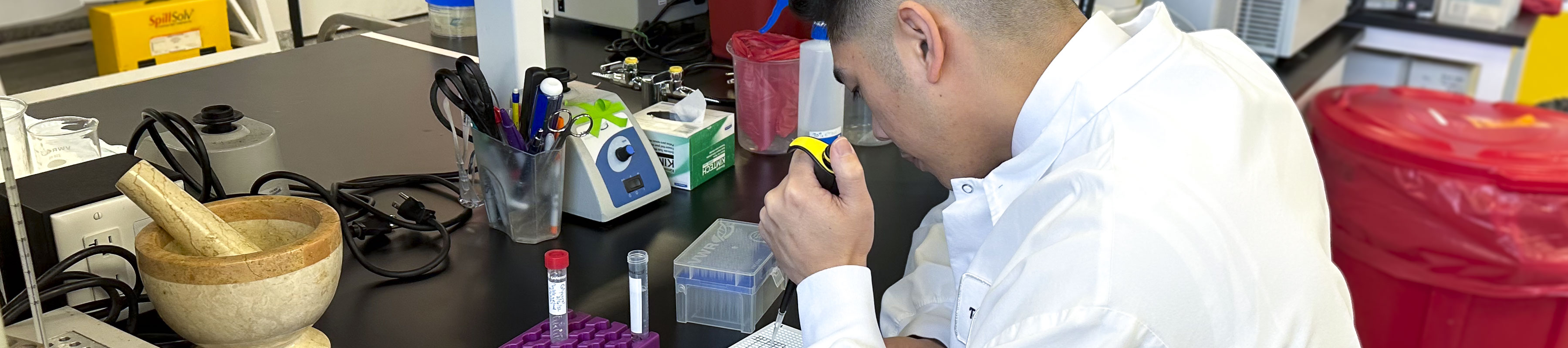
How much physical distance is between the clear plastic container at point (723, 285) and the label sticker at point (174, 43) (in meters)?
2.61

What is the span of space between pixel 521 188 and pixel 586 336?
273 millimetres

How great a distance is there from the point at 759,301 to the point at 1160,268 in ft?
1.39

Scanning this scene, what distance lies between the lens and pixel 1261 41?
255 centimetres

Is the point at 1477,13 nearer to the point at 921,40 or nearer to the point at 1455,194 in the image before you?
the point at 1455,194

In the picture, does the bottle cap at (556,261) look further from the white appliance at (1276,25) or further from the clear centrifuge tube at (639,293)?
the white appliance at (1276,25)

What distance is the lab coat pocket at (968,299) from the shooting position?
91cm

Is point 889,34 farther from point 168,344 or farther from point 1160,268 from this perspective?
point 168,344

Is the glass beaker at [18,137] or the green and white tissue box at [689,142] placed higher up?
the glass beaker at [18,137]

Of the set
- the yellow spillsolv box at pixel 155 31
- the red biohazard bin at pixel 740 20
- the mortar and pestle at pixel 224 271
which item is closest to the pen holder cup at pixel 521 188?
the mortar and pestle at pixel 224 271

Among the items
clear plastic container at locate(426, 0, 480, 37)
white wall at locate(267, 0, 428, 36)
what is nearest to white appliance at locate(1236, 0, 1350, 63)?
clear plastic container at locate(426, 0, 480, 37)

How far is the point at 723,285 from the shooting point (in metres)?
1.03

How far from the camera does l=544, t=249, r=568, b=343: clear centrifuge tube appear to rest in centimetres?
94

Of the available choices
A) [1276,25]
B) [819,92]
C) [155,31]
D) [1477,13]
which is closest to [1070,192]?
[819,92]

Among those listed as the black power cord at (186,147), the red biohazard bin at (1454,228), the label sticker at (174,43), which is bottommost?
the red biohazard bin at (1454,228)
